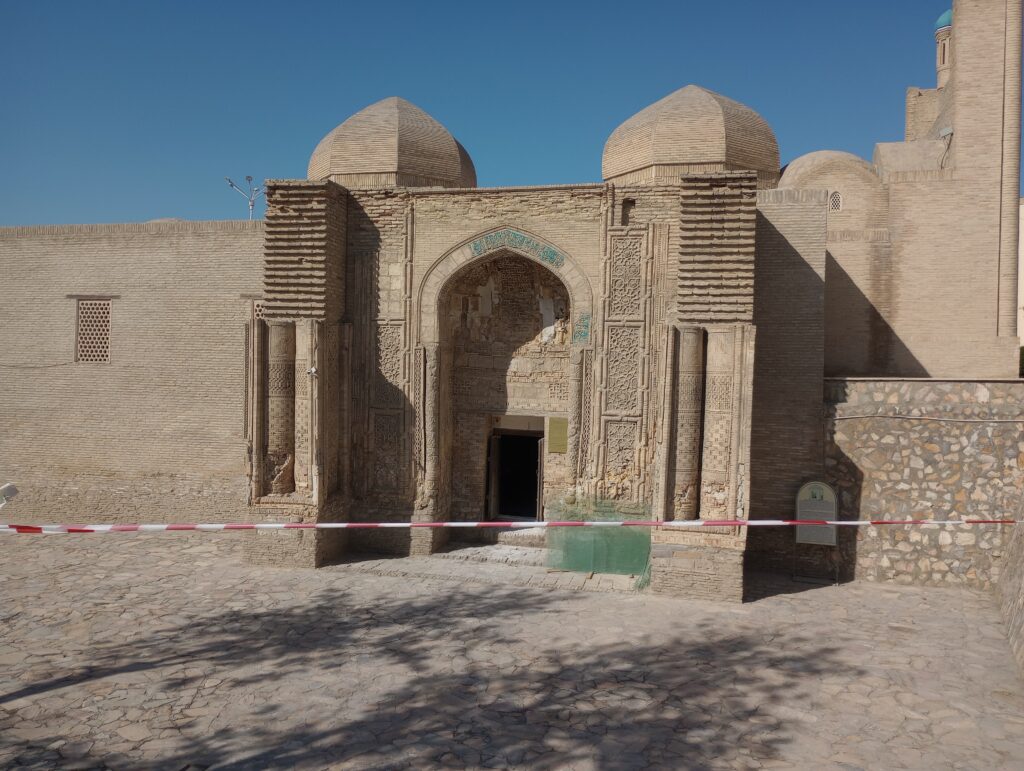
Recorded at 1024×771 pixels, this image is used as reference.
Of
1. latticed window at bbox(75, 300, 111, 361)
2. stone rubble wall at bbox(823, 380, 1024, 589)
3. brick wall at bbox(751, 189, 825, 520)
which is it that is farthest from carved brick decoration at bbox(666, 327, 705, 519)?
latticed window at bbox(75, 300, 111, 361)

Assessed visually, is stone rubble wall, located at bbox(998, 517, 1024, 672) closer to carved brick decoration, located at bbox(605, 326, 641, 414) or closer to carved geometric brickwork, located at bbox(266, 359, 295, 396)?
carved brick decoration, located at bbox(605, 326, 641, 414)

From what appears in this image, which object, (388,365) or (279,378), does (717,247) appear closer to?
(388,365)

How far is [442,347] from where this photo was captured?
993 centimetres

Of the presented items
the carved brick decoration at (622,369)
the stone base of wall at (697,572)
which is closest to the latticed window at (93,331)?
the carved brick decoration at (622,369)

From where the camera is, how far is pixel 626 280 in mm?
9273

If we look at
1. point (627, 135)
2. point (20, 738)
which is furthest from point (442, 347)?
point (20, 738)

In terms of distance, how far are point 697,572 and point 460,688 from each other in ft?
11.1

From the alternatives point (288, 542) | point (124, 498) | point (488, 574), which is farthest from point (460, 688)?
point (124, 498)

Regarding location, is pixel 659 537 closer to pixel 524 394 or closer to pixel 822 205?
pixel 524 394

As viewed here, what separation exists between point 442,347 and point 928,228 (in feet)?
26.1

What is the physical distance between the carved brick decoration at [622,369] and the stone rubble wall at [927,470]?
2.43 m

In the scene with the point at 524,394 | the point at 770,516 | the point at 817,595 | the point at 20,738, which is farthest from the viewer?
the point at 524,394

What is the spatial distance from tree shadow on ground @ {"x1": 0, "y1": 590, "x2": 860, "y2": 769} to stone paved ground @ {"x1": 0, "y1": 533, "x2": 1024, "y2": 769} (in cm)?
2

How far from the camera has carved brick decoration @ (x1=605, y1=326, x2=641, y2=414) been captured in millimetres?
9297
